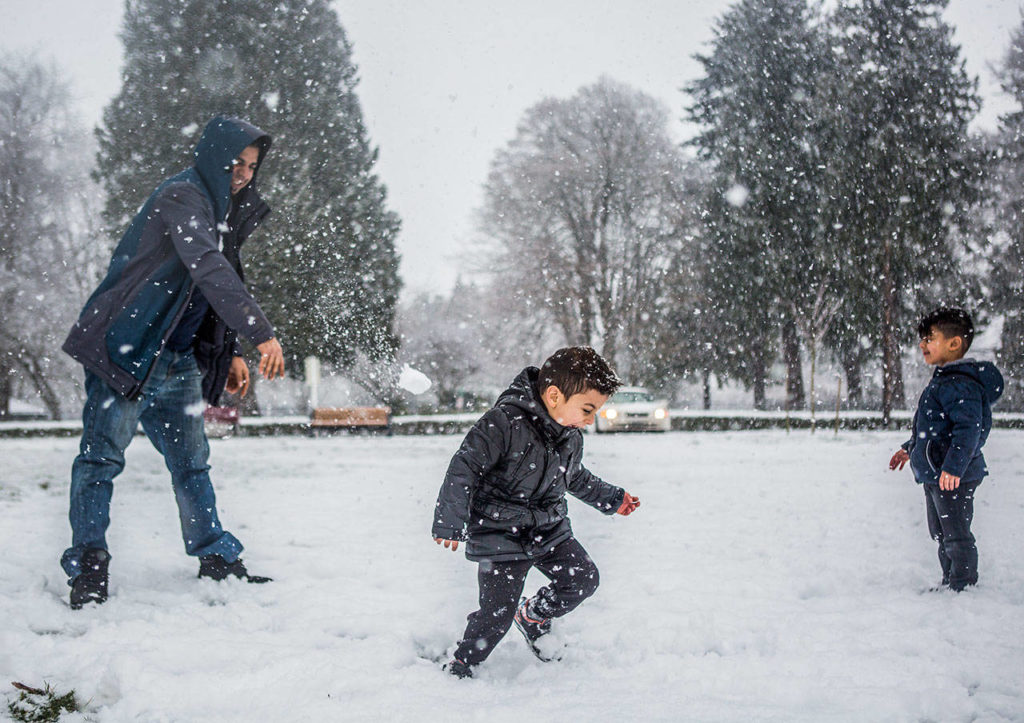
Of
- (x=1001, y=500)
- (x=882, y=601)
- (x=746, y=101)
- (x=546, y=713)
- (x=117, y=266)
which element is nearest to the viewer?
(x=546, y=713)

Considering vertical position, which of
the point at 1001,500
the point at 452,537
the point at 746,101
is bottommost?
the point at 1001,500

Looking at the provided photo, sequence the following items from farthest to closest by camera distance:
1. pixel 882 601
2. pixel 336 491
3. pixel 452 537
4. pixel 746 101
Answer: pixel 746 101 < pixel 336 491 < pixel 882 601 < pixel 452 537

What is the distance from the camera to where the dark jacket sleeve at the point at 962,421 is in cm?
369

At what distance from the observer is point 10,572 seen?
11.7 ft

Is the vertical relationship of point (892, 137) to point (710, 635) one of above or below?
above

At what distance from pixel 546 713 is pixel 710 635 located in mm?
1078

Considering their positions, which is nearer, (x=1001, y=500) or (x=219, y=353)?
(x=219, y=353)

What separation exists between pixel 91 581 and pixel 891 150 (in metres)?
24.9

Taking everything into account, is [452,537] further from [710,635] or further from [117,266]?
[117,266]

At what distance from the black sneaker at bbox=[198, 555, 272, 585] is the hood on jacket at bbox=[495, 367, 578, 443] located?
1.70m

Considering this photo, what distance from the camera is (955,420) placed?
378 cm

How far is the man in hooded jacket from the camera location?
3.20 meters

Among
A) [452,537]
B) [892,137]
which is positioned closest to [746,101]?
[892,137]

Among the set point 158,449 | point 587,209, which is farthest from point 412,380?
point 158,449
